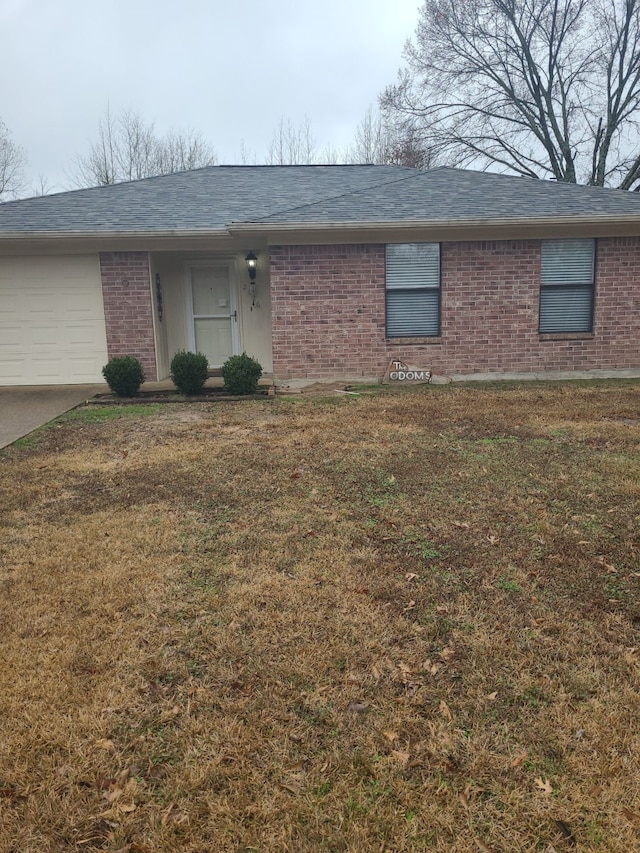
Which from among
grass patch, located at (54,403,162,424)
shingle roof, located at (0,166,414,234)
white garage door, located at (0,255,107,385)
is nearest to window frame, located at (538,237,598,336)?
shingle roof, located at (0,166,414,234)

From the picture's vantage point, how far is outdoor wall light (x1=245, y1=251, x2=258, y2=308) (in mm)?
11125

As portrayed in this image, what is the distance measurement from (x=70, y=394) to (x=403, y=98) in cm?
2184

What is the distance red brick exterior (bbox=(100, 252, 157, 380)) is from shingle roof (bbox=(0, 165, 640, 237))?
0.64 metres

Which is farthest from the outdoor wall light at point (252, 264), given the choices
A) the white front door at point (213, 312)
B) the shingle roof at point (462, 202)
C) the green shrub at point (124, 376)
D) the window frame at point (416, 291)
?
the green shrub at point (124, 376)

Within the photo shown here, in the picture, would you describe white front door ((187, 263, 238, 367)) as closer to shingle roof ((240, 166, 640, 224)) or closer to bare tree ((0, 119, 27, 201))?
shingle roof ((240, 166, 640, 224))

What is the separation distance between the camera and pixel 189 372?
9281mm

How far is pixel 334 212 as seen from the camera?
1002 cm

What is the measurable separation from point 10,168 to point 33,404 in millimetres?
25251

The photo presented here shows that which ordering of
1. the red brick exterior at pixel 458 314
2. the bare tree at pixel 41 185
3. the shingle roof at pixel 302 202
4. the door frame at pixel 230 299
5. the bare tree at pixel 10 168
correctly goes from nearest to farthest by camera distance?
the shingle roof at pixel 302 202 → the red brick exterior at pixel 458 314 → the door frame at pixel 230 299 → the bare tree at pixel 10 168 → the bare tree at pixel 41 185

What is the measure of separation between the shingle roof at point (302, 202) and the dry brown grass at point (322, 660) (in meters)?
6.25

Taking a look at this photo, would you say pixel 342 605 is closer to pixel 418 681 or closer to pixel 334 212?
pixel 418 681

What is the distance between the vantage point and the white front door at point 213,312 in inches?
457

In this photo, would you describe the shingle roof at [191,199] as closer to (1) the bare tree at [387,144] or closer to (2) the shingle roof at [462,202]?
(2) the shingle roof at [462,202]

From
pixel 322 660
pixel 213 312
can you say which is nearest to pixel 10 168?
pixel 213 312
